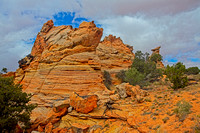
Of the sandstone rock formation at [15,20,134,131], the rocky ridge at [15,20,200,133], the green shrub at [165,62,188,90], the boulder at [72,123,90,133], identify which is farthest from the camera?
the sandstone rock formation at [15,20,134,131]

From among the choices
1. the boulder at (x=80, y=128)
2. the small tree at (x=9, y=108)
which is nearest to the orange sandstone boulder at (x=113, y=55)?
the boulder at (x=80, y=128)

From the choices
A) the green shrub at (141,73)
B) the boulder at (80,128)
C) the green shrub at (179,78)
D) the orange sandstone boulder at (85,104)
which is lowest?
the boulder at (80,128)

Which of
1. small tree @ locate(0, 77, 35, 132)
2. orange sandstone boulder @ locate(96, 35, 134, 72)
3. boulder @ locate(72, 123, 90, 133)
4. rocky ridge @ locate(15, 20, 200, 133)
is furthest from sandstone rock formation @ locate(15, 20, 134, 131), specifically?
orange sandstone boulder @ locate(96, 35, 134, 72)

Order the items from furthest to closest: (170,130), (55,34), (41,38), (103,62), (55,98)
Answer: (103,62) < (41,38) < (55,34) < (55,98) < (170,130)

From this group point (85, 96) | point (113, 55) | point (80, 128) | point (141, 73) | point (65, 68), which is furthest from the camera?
point (113, 55)

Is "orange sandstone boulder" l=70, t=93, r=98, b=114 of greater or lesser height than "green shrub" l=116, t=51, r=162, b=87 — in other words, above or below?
below

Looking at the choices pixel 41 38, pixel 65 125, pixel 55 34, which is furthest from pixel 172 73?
pixel 41 38

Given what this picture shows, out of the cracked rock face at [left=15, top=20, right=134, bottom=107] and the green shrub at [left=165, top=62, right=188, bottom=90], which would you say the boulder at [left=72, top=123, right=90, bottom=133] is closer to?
the cracked rock face at [left=15, top=20, right=134, bottom=107]

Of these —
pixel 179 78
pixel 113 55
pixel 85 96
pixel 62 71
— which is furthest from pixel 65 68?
pixel 113 55

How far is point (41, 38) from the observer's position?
106 feet

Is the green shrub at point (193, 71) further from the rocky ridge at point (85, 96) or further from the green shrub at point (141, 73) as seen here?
the rocky ridge at point (85, 96)

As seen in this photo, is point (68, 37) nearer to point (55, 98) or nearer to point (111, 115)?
point (55, 98)

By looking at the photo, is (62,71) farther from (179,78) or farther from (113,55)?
(113,55)

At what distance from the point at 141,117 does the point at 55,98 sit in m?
14.2
